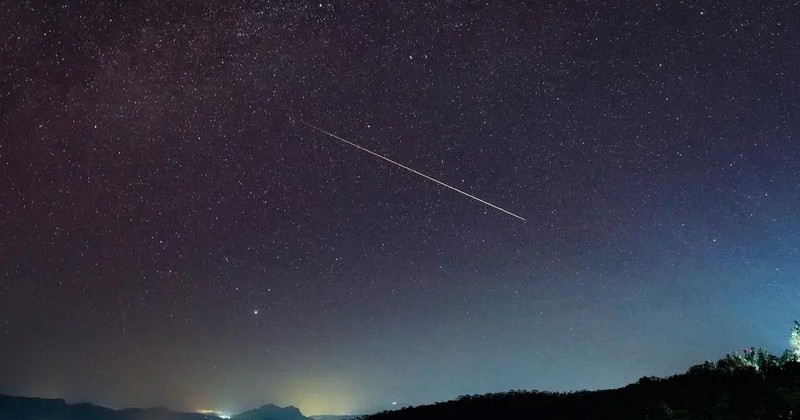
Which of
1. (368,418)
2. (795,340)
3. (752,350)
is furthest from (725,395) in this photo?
(795,340)

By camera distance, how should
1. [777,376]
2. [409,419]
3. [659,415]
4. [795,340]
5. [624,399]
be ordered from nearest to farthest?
[659,415]
[777,376]
[624,399]
[409,419]
[795,340]

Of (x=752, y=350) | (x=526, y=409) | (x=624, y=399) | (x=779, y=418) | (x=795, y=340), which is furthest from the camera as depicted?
(x=795, y=340)

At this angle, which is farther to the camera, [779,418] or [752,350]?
[752,350]

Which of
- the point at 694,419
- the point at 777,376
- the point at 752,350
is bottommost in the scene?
the point at 694,419

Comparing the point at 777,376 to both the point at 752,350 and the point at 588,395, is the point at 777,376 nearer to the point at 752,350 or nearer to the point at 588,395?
the point at 588,395

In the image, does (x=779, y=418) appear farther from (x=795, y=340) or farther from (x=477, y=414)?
(x=795, y=340)

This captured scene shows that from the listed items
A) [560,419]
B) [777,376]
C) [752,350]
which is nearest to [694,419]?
[777,376]

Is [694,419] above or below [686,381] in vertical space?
below
